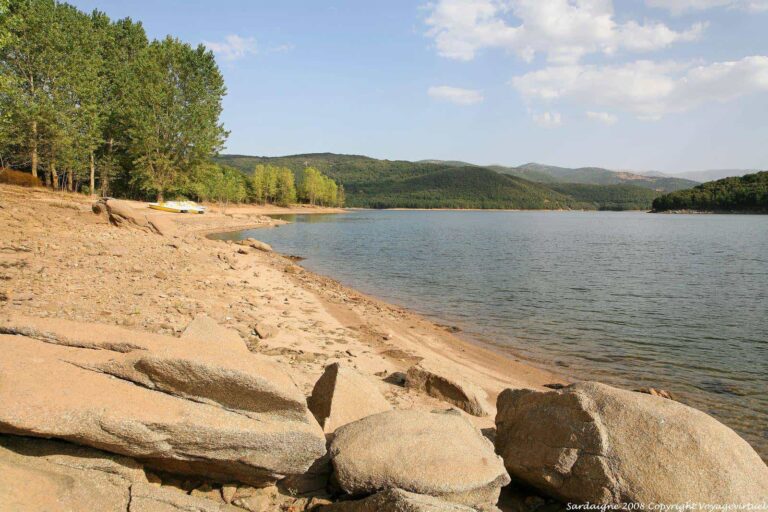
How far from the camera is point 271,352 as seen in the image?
10.5m

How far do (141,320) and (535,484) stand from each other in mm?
8892

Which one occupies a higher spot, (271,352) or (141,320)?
(141,320)

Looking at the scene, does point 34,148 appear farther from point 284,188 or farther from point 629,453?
point 284,188

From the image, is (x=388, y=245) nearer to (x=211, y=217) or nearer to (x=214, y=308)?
(x=211, y=217)

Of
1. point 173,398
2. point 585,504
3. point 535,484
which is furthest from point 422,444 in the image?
point 173,398

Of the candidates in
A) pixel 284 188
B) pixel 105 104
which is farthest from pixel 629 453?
pixel 284 188

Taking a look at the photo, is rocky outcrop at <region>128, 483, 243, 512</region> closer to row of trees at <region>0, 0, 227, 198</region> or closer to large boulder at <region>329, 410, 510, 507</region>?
large boulder at <region>329, 410, 510, 507</region>

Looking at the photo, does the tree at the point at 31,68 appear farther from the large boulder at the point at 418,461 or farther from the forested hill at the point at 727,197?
the forested hill at the point at 727,197

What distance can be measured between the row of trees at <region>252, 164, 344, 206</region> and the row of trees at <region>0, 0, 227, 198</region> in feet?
182

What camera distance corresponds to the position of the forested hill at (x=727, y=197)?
149625 mm

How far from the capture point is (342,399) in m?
6.74

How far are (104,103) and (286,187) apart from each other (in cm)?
7890

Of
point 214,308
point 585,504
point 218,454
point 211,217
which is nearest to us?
point 218,454

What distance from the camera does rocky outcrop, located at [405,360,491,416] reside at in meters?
8.92
